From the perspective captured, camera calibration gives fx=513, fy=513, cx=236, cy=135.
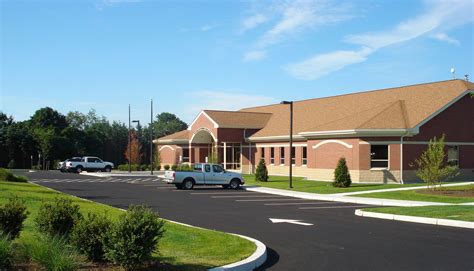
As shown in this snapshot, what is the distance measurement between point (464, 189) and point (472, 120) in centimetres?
980

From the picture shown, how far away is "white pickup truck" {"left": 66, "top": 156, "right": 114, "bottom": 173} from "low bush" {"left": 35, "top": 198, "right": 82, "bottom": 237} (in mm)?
51077

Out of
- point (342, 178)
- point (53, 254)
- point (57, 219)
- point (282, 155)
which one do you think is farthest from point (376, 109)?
point (53, 254)

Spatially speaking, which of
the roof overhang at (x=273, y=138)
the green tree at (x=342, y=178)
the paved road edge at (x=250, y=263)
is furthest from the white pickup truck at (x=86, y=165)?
the paved road edge at (x=250, y=263)

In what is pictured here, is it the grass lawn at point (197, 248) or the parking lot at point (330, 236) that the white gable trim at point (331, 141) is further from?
the grass lawn at point (197, 248)

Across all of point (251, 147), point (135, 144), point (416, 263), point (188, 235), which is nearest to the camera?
point (416, 263)

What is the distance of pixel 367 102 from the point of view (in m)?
41.2

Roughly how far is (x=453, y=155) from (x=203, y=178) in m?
17.0

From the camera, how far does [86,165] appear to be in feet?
192

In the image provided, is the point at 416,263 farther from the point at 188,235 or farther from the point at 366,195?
the point at 366,195

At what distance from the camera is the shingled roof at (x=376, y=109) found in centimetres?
3388

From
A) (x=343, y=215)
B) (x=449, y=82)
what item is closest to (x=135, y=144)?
(x=449, y=82)

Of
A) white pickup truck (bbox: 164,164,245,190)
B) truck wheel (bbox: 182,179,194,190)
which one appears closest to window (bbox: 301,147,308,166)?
white pickup truck (bbox: 164,164,245,190)

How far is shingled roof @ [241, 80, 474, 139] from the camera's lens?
33875 mm

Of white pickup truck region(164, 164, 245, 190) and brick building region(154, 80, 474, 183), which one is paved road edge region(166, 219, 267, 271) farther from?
brick building region(154, 80, 474, 183)
